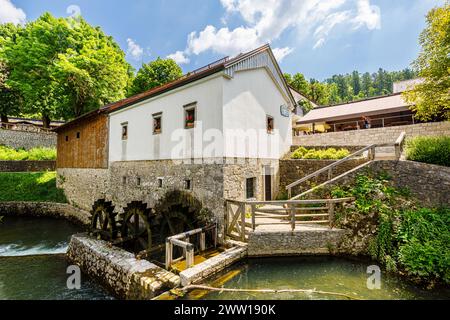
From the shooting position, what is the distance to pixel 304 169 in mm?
10922

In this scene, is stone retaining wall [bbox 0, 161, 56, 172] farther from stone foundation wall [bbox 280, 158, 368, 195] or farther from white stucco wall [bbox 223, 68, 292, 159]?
stone foundation wall [bbox 280, 158, 368, 195]

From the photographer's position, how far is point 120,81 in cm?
2311

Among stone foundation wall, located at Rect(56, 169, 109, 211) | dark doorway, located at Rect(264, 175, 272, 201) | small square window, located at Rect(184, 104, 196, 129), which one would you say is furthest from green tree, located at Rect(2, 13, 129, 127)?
dark doorway, located at Rect(264, 175, 272, 201)

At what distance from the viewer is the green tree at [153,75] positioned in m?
28.0

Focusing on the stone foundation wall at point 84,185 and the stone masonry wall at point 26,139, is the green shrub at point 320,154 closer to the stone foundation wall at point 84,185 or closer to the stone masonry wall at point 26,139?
the stone foundation wall at point 84,185

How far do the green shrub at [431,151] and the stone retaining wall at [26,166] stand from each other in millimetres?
28854

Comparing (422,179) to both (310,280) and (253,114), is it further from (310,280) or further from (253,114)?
(253,114)

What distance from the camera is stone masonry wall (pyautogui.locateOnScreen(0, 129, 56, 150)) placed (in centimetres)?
2454

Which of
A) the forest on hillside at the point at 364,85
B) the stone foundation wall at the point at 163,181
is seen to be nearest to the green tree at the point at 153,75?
the stone foundation wall at the point at 163,181

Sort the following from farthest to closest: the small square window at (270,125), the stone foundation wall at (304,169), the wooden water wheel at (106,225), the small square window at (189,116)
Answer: the small square window at (270,125)
the stone foundation wall at (304,169)
the wooden water wheel at (106,225)
the small square window at (189,116)

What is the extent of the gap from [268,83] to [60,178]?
19240mm

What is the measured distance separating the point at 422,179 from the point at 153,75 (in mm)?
29038

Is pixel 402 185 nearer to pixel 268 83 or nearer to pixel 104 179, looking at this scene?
pixel 268 83

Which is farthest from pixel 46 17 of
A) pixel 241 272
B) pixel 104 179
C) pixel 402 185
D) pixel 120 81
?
pixel 402 185
